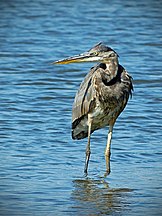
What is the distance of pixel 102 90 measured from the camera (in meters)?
9.20

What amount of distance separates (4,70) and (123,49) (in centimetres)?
313

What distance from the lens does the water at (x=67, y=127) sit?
25.5 feet

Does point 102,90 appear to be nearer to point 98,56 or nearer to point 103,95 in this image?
point 103,95

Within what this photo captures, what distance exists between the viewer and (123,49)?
54.3 ft

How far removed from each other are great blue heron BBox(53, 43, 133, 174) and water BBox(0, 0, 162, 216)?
18.9 inches

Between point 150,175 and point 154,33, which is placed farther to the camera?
point 154,33

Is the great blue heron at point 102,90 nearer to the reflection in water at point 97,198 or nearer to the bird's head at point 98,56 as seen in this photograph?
the bird's head at point 98,56

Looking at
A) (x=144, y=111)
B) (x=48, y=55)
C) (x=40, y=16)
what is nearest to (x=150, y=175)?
(x=144, y=111)

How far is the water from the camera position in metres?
7.77

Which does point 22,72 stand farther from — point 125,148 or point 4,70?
point 125,148

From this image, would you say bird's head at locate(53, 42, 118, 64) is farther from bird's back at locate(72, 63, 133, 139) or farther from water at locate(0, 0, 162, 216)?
water at locate(0, 0, 162, 216)

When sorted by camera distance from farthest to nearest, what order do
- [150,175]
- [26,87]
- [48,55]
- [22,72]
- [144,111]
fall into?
[48,55]
[22,72]
[26,87]
[144,111]
[150,175]

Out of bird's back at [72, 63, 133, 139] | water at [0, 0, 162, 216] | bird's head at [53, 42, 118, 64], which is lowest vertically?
water at [0, 0, 162, 216]

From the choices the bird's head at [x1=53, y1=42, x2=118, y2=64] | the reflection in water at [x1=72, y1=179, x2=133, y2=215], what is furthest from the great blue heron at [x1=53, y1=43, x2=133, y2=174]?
the reflection in water at [x1=72, y1=179, x2=133, y2=215]
